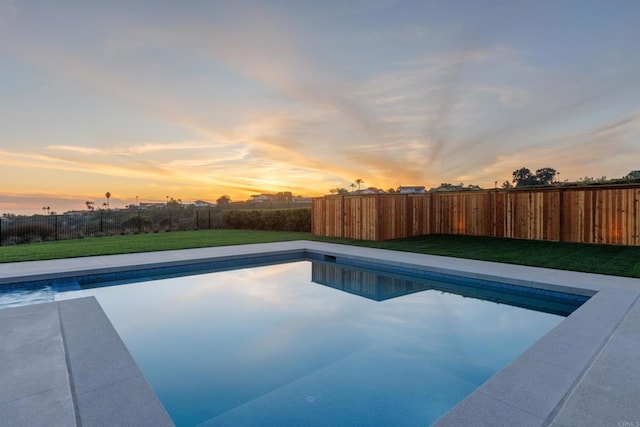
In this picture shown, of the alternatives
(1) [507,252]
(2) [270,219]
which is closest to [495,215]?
(1) [507,252]

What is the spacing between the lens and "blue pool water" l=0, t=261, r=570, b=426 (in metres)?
2.79

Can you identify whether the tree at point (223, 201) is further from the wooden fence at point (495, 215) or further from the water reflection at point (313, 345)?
the water reflection at point (313, 345)

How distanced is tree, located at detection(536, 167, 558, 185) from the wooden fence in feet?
7.25

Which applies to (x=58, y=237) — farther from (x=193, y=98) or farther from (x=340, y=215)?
(x=340, y=215)

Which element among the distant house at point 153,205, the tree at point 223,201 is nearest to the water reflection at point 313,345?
the distant house at point 153,205

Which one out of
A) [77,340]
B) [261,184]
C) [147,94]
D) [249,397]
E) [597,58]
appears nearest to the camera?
[249,397]

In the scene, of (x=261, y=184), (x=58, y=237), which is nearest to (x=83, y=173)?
(x=58, y=237)

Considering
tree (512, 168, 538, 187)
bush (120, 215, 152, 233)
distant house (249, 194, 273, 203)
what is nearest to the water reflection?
bush (120, 215, 152, 233)

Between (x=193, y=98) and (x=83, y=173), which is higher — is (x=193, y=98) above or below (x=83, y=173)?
above

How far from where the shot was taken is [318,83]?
991 centimetres

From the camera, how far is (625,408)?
7.01 feet

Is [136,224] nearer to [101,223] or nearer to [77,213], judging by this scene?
[101,223]

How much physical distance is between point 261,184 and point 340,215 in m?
6.13

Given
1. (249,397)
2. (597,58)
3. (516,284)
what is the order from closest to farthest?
1. (249,397)
2. (516,284)
3. (597,58)
